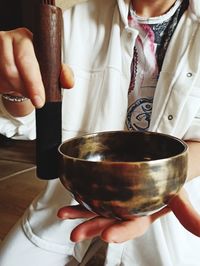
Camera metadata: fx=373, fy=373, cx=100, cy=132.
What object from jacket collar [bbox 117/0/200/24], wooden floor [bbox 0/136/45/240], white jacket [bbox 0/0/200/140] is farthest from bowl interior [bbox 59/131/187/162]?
wooden floor [bbox 0/136/45/240]

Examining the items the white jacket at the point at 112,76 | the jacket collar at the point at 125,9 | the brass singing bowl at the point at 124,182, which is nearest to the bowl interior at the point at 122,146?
the brass singing bowl at the point at 124,182

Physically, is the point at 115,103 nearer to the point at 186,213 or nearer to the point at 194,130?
the point at 194,130

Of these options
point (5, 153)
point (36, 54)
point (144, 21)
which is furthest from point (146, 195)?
point (5, 153)

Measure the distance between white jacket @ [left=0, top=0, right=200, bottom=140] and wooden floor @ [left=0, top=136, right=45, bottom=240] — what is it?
475mm

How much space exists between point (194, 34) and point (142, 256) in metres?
0.47

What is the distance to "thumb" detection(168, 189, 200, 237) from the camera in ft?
1.50

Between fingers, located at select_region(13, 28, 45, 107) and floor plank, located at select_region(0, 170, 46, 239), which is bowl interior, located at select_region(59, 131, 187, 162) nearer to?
fingers, located at select_region(13, 28, 45, 107)

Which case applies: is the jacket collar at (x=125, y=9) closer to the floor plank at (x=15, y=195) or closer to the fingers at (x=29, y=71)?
the fingers at (x=29, y=71)

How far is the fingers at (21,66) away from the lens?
472 mm

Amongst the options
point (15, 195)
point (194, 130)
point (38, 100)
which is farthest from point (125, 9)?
point (15, 195)

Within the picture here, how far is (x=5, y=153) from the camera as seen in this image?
1.89 m

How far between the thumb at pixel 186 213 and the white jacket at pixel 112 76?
292mm

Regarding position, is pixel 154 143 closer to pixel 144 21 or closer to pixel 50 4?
pixel 50 4

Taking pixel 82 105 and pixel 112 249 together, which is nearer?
pixel 112 249
